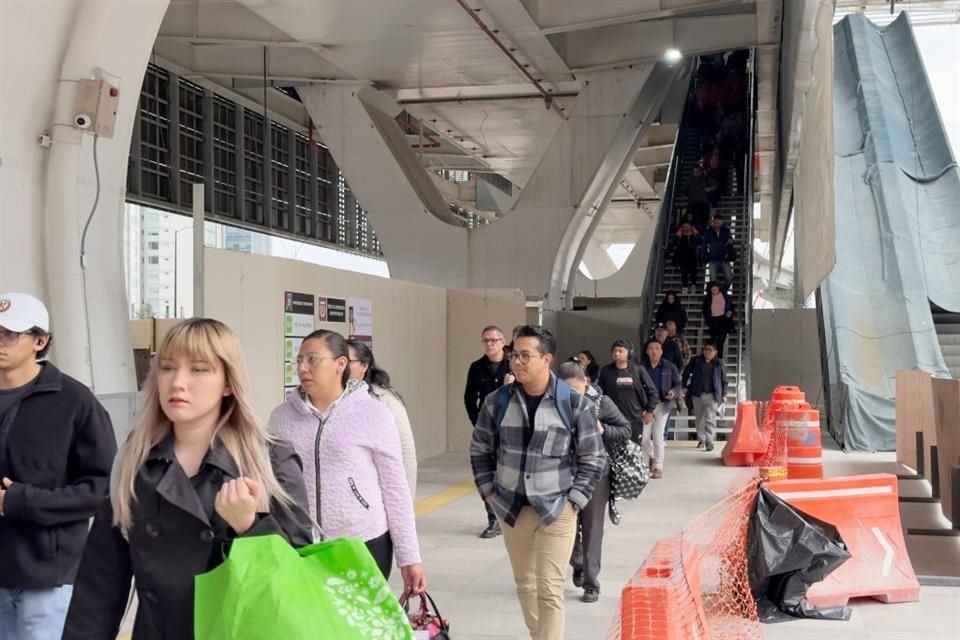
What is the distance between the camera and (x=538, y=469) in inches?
205

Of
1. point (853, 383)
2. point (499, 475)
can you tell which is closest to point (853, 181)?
point (853, 383)

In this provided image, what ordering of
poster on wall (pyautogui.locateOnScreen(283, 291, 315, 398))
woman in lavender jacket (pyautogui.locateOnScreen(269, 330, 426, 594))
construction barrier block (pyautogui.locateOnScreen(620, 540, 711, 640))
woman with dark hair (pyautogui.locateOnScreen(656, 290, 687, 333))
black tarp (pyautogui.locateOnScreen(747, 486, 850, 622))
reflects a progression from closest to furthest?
1. construction barrier block (pyautogui.locateOnScreen(620, 540, 711, 640))
2. woman in lavender jacket (pyautogui.locateOnScreen(269, 330, 426, 594))
3. black tarp (pyautogui.locateOnScreen(747, 486, 850, 622))
4. poster on wall (pyautogui.locateOnScreen(283, 291, 315, 398))
5. woman with dark hair (pyautogui.locateOnScreen(656, 290, 687, 333))

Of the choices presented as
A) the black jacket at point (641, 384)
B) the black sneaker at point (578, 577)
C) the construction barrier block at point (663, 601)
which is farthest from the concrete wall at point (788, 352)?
the construction barrier block at point (663, 601)

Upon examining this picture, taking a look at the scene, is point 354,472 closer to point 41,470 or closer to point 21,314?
point 41,470

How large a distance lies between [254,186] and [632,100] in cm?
977


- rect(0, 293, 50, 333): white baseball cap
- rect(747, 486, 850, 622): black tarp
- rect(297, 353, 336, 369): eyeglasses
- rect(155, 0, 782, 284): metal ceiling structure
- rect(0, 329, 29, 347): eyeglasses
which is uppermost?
rect(155, 0, 782, 284): metal ceiling structure

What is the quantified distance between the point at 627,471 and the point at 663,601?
12.0 ft

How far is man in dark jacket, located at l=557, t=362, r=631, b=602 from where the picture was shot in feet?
23.7

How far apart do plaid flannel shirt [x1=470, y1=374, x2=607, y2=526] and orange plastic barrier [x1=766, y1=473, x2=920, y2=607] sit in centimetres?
233

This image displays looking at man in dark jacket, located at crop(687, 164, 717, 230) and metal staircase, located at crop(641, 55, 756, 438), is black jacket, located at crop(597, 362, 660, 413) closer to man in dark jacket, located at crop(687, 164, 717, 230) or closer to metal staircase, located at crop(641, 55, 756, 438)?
metal staircase, located at crop(641, 55, 756, 438)

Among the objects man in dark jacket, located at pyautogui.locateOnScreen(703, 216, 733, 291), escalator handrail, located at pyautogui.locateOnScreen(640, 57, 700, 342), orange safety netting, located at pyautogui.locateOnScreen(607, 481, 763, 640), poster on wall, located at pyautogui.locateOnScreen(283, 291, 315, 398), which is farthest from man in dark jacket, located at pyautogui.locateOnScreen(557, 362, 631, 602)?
escalator handrail, located at pyautogui.locateOnScreen(640, 57, 700, 342)

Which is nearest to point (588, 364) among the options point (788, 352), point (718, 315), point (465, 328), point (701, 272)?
point (465, 328)

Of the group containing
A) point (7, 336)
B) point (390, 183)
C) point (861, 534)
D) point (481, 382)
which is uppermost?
point (390, 183)

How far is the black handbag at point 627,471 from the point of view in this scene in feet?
24.0
